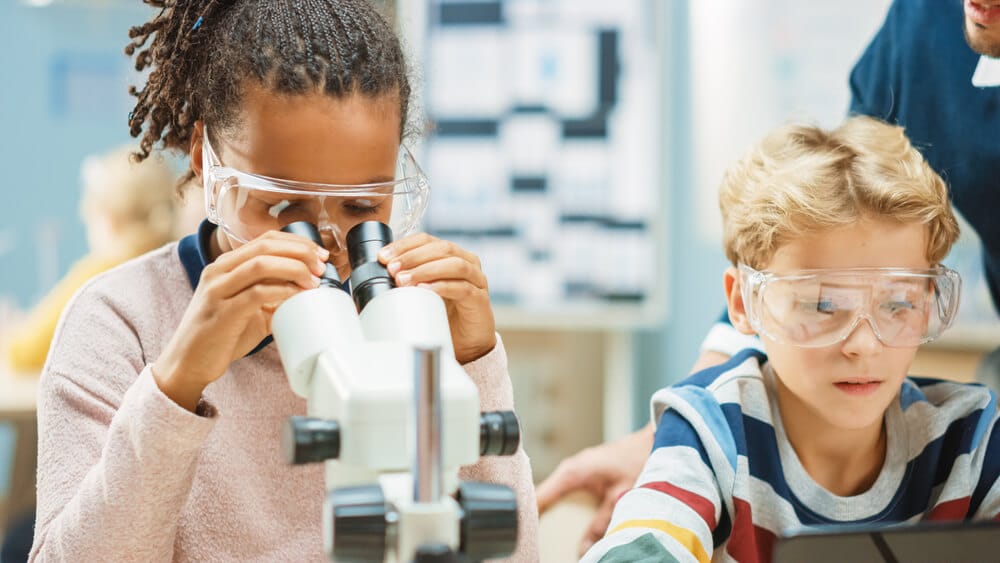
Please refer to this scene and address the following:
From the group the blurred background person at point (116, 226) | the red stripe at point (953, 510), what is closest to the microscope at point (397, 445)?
the red stripe at point (953, 510)

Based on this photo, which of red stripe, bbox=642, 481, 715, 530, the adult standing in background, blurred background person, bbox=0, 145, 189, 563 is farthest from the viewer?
blurred background person, bbox=0, 145, 189, 563

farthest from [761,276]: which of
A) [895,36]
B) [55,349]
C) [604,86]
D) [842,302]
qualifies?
[604,86]

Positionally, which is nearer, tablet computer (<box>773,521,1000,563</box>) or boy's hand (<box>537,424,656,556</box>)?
tablet computer (<box>773,521,1000,563</box>)

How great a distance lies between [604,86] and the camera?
3.95 m

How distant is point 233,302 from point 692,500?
57cm

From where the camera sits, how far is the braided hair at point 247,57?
1.11 meters

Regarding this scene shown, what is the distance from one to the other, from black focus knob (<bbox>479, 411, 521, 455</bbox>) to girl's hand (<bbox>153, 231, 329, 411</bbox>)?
0.21m

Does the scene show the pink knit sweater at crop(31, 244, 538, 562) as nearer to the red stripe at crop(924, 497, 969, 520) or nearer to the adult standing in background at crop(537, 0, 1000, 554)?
the adult standing in background at crop(537, 0, 1000, 554)

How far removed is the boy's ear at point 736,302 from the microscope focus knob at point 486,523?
0.68 metres

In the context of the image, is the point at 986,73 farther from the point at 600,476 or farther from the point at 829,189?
the point at 600,476

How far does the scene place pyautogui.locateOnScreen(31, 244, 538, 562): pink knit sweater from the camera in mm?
943

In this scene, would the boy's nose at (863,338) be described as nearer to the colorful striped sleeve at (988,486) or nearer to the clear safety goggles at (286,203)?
the colorful striped sleeve at (988,486)

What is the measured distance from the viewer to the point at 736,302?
1.31 meters

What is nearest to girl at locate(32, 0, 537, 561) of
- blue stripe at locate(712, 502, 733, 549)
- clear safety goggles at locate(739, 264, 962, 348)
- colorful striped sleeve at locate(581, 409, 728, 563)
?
colorful striped sleeve at locate(581, 409, 728, 563)
